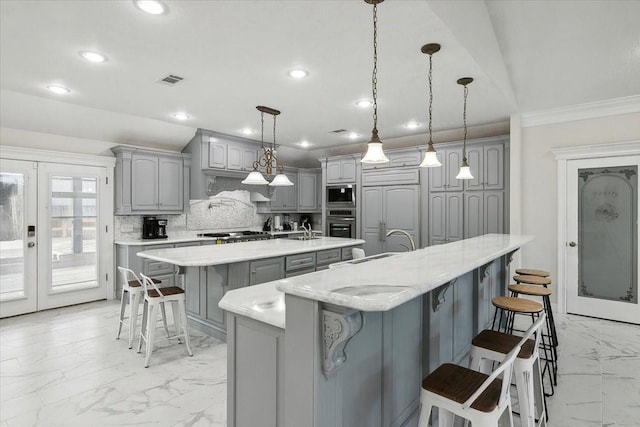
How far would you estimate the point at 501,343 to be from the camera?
1982 mm

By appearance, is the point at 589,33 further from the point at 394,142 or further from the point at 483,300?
the point at 394,142

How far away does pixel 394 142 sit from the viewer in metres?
6.47

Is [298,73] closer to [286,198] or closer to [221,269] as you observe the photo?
[221,269]

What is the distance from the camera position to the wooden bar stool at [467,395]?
1364 mm

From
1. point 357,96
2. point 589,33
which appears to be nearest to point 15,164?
point 357,96

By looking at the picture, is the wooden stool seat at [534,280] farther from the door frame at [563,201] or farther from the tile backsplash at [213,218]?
the tile backsplash at [213,218]

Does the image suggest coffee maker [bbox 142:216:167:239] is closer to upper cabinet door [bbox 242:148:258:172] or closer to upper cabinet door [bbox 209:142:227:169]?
upper cabinet door [bbox 209:142:227:169]

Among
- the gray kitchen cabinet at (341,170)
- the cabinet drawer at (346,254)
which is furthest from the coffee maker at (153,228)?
the gray kitchen cabinet at (341,170)

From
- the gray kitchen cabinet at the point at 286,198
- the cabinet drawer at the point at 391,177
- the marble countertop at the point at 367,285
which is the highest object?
the cabinet drawer at the point at 391,177

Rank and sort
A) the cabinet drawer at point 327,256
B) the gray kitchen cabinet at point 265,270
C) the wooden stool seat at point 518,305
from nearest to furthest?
the wooden stool seat at point 518,305
the gray kitchen cabinet at point 265,270
the cabinet drawer at point 327,256

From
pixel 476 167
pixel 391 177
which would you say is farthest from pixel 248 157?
pixel 476 167

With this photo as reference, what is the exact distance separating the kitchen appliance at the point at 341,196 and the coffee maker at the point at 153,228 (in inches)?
119

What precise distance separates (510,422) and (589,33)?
299 cm

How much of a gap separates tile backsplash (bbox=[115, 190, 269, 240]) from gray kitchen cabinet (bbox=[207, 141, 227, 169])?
0.76m
